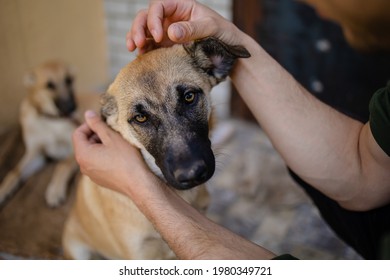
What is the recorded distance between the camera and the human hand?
1326 millimetres

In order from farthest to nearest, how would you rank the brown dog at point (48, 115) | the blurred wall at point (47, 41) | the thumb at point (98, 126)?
the blurred wall at point (47, 41) < the brown dog at point (48, 115) < the thumb at point (98, 126)

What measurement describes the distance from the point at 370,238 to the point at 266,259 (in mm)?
485

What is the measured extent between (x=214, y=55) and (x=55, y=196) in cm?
142

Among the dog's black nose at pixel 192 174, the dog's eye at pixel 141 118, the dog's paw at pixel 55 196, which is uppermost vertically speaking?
the dog's eye at pixel 141 118

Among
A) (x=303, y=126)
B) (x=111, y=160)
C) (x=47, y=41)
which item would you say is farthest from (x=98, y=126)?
(x=47, y=41)

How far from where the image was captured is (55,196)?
240 cm

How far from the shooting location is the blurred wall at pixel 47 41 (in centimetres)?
293

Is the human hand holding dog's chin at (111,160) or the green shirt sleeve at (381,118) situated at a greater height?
the green shirt sleeve at (381,118)

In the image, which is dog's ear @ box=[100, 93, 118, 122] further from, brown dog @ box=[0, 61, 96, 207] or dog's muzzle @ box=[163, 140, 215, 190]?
brown dog @ box=[0, 61, 96, 207]

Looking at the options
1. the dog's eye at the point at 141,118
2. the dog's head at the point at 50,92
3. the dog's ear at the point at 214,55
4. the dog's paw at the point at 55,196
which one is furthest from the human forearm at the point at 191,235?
the dog's head at the point at 50,92

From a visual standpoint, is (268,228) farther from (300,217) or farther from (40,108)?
(40,108)

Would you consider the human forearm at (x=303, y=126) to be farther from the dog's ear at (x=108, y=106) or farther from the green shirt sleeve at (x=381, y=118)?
the dog's ear at (x=108, y=106)

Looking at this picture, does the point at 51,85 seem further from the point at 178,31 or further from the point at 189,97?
the point at 178,31

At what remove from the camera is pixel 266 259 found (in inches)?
47.8
